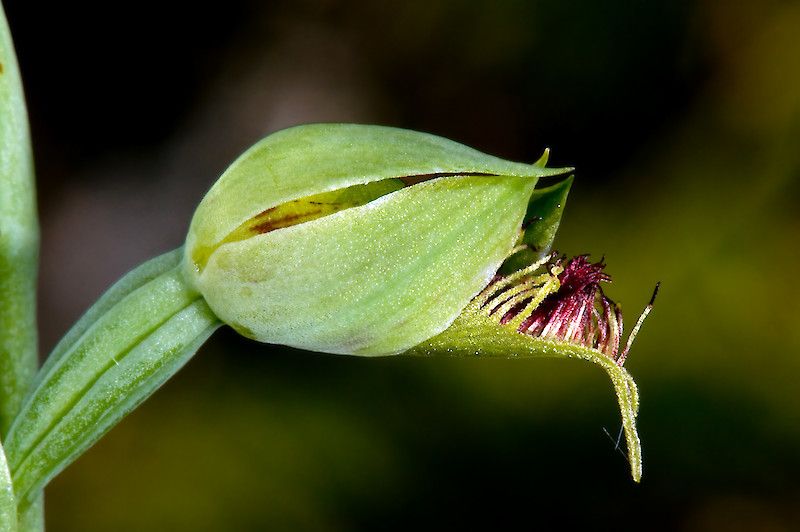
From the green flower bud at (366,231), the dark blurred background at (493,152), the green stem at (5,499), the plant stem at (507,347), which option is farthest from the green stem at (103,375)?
the dark blurred background at (493,152)

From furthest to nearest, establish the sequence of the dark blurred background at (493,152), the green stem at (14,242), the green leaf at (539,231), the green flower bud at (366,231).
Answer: the dark blurred background at (493,152), the green stem at (14,242), the green leaf at (539,231), the green flower bud at (366,231)

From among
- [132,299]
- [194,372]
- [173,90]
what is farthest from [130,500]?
[132,299]

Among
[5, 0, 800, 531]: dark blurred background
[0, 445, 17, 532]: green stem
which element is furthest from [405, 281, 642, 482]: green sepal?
[5, 0, 800, 531]: dark blurred background

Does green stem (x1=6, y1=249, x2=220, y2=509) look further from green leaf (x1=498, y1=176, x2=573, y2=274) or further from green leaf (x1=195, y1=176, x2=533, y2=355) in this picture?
green leaf (x1=498, y1=176, x2=573, y2=274)

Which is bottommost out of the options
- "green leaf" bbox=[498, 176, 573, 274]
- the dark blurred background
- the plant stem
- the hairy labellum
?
the dark blurred background

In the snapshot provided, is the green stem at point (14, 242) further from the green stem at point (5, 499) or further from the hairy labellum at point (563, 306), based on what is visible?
the hairy labellum at point (563, 306)

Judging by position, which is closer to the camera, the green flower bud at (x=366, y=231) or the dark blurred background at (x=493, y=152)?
the green flower bud at (x=366, y=231)

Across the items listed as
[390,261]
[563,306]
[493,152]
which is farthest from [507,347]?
[493,152]
